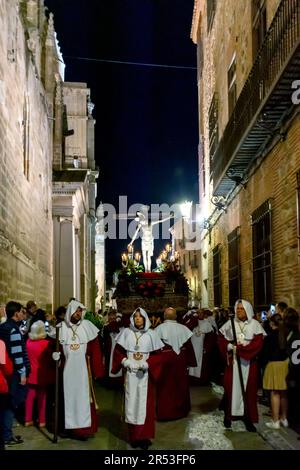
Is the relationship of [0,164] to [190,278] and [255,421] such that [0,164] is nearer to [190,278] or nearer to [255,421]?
[255,421]

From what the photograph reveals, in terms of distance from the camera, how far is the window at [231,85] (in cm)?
1862

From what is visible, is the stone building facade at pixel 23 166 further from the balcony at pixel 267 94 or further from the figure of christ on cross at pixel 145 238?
the balcony at pixel 267 94

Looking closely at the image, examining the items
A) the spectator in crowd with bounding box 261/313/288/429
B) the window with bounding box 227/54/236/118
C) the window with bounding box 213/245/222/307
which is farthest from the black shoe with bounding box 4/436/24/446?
the window with bounding box 213/245/222/307

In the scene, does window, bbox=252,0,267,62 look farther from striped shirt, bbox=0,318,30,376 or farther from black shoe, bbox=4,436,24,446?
black shoe, bbox=4,436,24,446

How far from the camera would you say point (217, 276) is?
22953 mm

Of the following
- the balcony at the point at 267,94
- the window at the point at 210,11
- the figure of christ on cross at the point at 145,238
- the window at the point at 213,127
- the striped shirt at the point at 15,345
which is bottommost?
the striped shirt at the point at 15,345

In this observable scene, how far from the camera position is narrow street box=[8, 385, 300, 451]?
772cm

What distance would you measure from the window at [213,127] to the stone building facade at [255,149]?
4cm

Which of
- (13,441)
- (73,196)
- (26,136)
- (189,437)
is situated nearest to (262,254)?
(189,437)

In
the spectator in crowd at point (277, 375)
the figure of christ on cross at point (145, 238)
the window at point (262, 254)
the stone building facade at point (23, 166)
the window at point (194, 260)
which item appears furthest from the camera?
the window at point (194, 260)

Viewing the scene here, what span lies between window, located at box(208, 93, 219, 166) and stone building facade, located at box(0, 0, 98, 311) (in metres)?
5.89

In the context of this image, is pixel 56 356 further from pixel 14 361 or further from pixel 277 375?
pixel 277 375

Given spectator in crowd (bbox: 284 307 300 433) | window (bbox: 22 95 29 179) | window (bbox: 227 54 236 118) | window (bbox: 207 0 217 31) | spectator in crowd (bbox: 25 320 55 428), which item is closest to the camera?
spectator in crowd (bbox: 284 307 300 433)

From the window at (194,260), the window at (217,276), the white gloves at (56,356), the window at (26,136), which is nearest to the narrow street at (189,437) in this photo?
the white gloves at (56,356)
